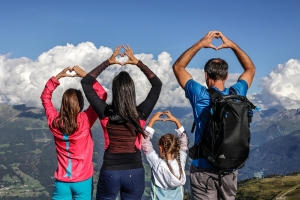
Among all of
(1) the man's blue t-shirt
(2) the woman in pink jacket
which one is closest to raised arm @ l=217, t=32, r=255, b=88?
(1) the man's blue t-shirt

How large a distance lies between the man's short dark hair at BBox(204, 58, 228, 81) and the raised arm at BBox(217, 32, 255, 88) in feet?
2.78

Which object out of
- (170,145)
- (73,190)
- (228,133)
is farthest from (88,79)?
(228,133)

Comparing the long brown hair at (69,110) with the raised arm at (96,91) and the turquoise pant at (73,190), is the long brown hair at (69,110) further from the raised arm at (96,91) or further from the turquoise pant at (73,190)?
the turquoise pant at (73,190)

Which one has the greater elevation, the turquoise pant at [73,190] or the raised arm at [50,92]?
the raised arm at [50,92]

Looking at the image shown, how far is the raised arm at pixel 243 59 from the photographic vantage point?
920 cm

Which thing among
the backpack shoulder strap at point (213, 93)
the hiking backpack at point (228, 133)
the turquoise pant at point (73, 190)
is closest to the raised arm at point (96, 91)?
the turquoise pant at point (73, 190)

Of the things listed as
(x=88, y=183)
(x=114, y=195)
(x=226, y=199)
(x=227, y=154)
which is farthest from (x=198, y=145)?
(x=88, y=183)

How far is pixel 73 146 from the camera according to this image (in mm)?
9289

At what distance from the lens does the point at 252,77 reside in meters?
9.48

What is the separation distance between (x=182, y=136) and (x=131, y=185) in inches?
85.1

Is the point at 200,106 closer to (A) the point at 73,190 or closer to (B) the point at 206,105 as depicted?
(B) the point at 206,105

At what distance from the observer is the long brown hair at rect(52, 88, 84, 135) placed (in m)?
9.02

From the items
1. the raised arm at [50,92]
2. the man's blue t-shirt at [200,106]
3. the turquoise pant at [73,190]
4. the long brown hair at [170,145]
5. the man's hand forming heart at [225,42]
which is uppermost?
the man's hand forming heart at [225,42]

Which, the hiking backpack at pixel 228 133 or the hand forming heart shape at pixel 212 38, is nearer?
the hiking backpack at pixel 228 133
